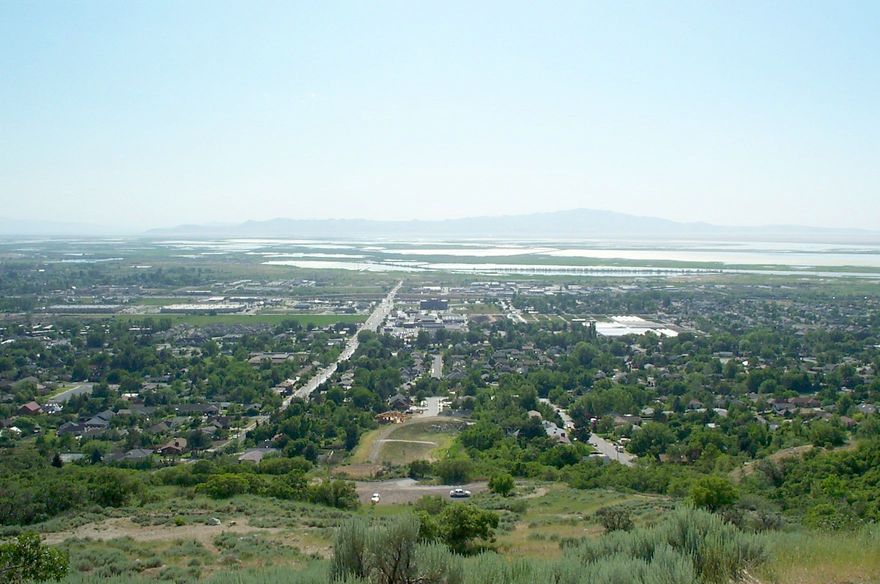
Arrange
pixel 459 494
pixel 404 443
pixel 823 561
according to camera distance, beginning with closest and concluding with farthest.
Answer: pixel 823 561 < pixel 459 494 < pixel 404 443

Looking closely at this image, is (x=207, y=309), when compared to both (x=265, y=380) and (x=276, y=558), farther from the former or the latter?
(x=276, y=558)

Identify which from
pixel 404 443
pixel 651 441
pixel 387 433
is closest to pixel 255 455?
pixel 387 433

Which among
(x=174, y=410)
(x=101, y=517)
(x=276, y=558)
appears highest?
(x=276, y=558)

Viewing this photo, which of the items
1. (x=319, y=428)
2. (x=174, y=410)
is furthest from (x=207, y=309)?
(x=319, y=428)

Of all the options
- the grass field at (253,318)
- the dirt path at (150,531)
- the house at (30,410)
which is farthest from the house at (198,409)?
the grass field at (253,318)

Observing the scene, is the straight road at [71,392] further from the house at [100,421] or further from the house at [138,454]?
the house at [138,454]

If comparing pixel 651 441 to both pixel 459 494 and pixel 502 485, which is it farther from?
pixel 459 494
